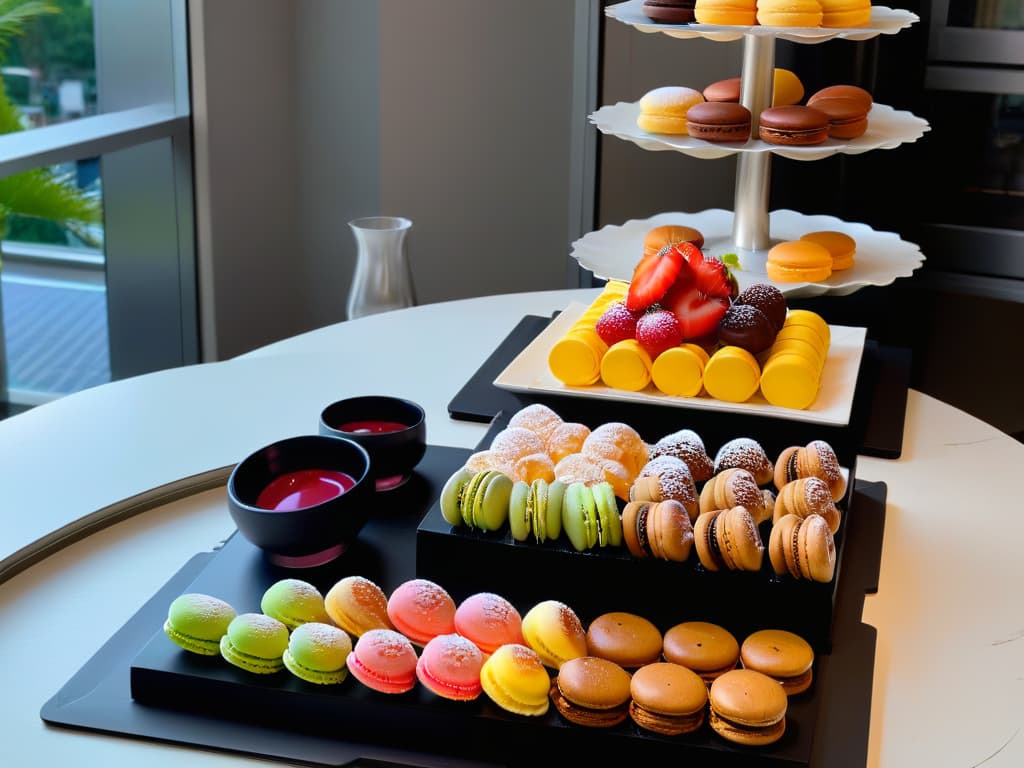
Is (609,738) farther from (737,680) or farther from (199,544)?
(199,544)

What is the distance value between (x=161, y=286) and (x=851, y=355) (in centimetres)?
209

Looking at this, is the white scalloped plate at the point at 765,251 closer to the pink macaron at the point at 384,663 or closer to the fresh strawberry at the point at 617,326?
the fresh strawberry at the point at 617,326

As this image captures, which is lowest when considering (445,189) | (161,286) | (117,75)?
(161,286)

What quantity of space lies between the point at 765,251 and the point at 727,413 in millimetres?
523

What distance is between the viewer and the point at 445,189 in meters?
3.16

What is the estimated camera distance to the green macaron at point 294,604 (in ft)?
2.73

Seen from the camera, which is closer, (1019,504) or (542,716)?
(542,716)

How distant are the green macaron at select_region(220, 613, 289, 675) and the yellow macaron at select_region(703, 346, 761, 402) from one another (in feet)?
1.71

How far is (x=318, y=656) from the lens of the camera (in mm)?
786

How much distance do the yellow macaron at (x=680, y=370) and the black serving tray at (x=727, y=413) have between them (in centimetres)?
2

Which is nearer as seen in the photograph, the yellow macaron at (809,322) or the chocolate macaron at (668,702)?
the chocolate macaron at (668,702)

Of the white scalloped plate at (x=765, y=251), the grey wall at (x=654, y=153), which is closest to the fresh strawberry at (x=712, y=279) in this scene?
the white scalloped plate at (x=765, y=251)

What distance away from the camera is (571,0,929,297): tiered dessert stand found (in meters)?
1.46

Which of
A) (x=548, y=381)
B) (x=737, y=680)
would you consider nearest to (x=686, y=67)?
(x=548, y=381)
